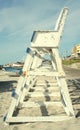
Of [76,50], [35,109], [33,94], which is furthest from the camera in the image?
[76,50]

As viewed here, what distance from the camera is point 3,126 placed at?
376 inches

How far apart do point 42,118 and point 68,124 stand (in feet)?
3.05

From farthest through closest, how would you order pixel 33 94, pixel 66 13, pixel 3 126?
pixel 33 94
pixel 66 13
pixel 3 126

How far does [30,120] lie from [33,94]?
19.0ft

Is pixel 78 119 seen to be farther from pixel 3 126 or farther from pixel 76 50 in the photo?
pixel 76 50

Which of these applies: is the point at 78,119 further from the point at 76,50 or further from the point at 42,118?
the point at 76,50

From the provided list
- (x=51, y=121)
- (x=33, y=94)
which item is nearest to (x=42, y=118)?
(x=51, y=121)

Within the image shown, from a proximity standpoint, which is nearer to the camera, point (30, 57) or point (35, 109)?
point (30, 57)

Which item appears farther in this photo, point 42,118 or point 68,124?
point 42,118

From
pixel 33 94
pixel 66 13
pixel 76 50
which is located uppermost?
pixel 66 13

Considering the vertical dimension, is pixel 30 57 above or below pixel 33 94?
above

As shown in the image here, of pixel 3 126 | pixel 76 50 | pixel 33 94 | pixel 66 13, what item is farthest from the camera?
pixel 76 50

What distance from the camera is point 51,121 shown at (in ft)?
32.1

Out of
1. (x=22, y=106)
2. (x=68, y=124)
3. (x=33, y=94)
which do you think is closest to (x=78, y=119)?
(x=68, y=124)
